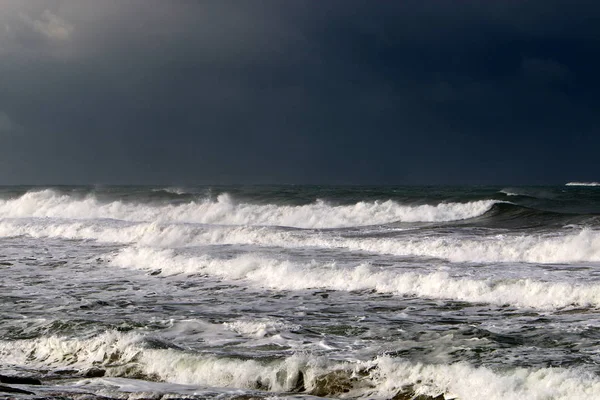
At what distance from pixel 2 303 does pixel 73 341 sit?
4.52 meters

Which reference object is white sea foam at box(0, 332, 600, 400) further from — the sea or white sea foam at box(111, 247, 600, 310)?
white sea foam at box(111, 247, 600, 310)

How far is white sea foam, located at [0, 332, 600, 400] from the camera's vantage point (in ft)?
24.6

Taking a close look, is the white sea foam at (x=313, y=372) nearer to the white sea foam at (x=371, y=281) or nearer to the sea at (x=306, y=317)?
the sea at (x=306, y=317)

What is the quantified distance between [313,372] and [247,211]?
31.6 metres

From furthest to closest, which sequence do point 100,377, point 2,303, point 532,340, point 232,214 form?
1. point 232,214
2. point 2,303
3. point 532,340
4. point 100,377

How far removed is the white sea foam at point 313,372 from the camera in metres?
7.49

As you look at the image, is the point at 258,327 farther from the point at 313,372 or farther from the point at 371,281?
the point at 371,281

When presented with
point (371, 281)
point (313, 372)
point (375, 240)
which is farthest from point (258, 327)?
point (375, 240)

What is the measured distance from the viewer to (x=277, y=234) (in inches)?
997

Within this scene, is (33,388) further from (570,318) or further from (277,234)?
(277,234)

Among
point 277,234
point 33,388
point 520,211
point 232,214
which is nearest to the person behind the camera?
point 33,388

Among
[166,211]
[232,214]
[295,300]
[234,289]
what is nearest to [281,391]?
[295,300]

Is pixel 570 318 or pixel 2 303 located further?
pixel 2 303

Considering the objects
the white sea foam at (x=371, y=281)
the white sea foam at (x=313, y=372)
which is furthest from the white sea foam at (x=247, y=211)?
the white sea foam at (x=313, y=372)
